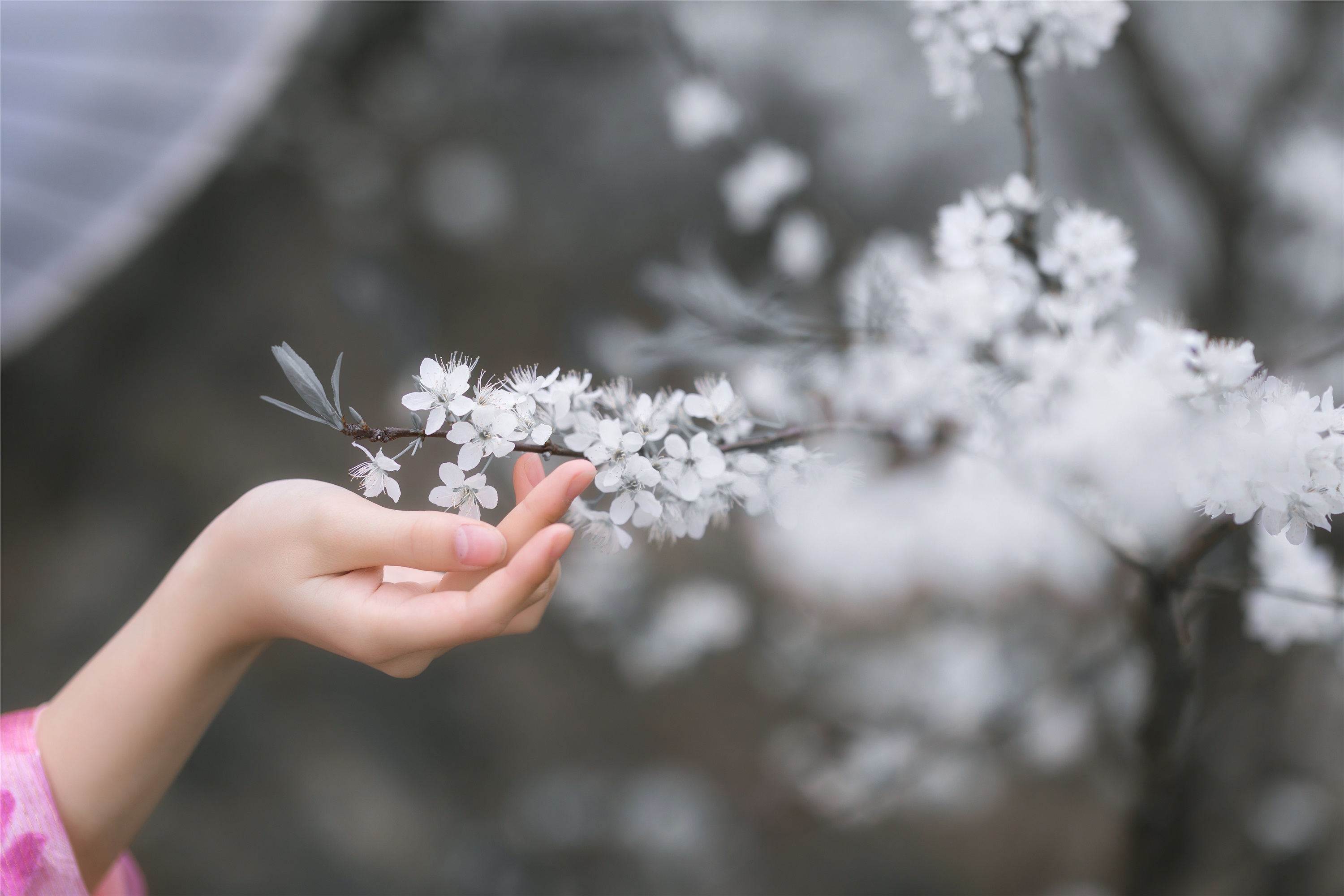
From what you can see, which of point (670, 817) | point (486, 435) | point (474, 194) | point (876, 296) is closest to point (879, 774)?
point (670, 817)

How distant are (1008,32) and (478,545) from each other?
39cm

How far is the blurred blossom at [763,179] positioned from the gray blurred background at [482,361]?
0.75 feet

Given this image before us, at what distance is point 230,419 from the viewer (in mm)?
1222

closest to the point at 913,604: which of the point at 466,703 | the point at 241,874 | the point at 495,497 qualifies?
the point at 466,703

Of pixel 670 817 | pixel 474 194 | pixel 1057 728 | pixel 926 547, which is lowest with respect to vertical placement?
pixel 670 817

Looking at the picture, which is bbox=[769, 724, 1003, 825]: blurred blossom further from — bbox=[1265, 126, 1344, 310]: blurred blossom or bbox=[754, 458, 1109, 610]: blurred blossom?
bbox=[1265, 126, 1344, 310]: blurred blossom

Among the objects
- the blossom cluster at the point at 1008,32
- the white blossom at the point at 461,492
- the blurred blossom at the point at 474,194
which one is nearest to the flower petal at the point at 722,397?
the white blossom at the point at 461,492

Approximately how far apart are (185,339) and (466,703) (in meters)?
0.85

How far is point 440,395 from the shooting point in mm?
278

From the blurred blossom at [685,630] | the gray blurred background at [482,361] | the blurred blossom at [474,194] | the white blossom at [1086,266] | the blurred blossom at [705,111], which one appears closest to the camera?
the white blossom at [1086,266]

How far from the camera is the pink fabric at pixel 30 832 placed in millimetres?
349

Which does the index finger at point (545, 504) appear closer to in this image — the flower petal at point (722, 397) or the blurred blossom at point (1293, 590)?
the flower petal at point (722, 397)

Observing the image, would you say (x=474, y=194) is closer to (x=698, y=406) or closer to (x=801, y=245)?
(x=801, y=245)

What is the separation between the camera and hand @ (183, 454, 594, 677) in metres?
0.28
